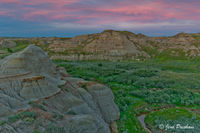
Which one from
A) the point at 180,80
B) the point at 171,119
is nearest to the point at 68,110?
the point at 171,119

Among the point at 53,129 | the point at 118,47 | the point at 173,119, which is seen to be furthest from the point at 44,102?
the point at 118,47

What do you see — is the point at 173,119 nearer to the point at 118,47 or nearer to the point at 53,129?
the point at 53,129

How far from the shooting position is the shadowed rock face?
11.0m

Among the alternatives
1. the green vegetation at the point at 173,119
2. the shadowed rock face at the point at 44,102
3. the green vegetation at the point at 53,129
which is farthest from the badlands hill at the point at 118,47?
the green vegetation at the point at 53,129

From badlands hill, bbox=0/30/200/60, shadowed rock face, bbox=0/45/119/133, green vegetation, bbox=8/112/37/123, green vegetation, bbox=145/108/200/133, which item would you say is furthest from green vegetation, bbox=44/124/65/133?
badlands hill, bbox=0/30/200/60

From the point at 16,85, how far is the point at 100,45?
85.1 metres

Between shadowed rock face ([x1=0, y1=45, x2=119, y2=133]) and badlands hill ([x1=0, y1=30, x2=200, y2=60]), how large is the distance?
65759mm

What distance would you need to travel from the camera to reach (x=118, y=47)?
9719 cm

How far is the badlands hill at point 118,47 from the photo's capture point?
89.8m

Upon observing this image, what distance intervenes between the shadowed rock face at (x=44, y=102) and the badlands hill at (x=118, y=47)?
216 ft

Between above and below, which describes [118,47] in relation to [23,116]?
above

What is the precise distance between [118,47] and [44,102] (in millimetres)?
85713

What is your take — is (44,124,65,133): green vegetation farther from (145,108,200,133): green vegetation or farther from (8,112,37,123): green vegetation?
(145,108,200,133): green vegetation

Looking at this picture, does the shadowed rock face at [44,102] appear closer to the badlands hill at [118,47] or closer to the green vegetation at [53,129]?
the green vegetation at [53,129]
